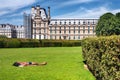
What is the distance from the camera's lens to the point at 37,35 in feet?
411

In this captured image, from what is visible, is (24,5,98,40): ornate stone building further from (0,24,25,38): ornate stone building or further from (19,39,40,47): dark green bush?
(19,39,40,47): dark green bush

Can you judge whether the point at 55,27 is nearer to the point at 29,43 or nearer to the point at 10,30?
the point at 10,30

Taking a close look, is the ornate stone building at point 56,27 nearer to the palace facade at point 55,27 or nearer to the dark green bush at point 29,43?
the palace facade at point 55,27

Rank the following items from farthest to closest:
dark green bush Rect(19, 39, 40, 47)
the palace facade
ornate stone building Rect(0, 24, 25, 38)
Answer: ornate stone building Rect(0, 24, 25, 38)
the palace facade
dark green bush Rect(19, 39, 40, 47)

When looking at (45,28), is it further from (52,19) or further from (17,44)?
(17,44)

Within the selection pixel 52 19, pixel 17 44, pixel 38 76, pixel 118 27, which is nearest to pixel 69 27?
pixel 52 19

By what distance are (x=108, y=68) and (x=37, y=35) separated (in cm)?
11883

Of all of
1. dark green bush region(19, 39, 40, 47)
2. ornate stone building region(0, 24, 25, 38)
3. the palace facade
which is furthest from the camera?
ornate stone building region(0, 24, 25, 38)

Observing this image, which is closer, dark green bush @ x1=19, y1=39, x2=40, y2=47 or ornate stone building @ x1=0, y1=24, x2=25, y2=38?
dark green bush @ x1=19, y1=39, x2=40, y2=47

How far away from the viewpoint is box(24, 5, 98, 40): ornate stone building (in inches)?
4815

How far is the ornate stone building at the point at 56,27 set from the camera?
12231 cm

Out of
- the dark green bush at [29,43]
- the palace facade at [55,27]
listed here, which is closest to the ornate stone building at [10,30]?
the palace facade at [55,27]

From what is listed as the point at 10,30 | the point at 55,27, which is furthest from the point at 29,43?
the point at 10,30

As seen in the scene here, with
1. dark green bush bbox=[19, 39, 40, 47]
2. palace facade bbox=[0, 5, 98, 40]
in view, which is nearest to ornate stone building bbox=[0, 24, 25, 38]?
palace facade bbox=[0, 5, 98, 40]
